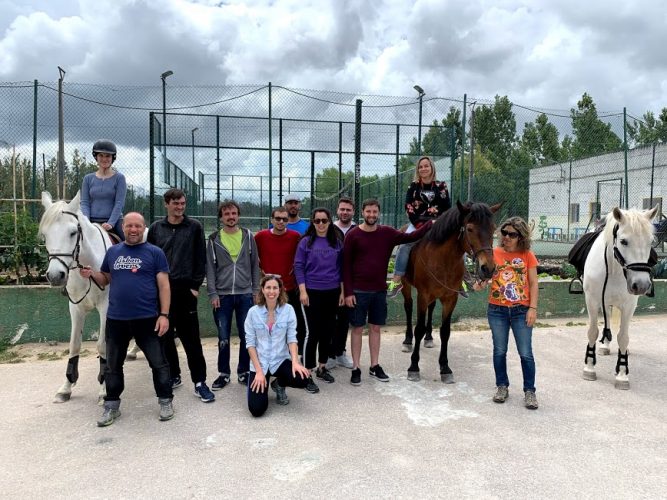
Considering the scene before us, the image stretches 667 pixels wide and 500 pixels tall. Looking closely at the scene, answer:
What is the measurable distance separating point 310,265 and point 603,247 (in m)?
3.08

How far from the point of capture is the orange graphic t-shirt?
13.3 ft

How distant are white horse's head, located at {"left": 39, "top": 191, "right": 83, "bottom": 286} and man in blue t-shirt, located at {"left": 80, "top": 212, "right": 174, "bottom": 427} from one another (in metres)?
0.16

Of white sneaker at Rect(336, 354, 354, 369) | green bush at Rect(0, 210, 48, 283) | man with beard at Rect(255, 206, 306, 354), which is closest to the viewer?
man with beard at Rect(255, 206, 306, 354)

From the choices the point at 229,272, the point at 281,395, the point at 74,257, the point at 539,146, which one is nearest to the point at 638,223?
the point at 281,395

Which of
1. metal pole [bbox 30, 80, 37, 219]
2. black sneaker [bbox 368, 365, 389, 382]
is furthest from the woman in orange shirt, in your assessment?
metal pole [bbox 30, 80, 37, 219]

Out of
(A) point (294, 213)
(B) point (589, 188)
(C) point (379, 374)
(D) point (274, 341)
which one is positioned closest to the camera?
(D) point (274, 341)

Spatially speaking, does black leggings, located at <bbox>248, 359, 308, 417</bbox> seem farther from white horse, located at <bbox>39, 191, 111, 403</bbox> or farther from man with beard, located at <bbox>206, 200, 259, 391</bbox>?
white horse, located at <bbox>39, 191, 111, 403</bbox>

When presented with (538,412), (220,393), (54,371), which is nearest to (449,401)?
(538,412)

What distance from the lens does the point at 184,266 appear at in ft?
13.8

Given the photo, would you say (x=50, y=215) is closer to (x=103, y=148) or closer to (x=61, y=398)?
(x=103, y=148)

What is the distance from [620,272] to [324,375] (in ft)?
10.4

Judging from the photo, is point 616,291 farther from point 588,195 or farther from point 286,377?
point 588,195

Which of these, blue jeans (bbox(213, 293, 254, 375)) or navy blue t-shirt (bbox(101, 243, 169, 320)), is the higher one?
navy blue t-shirt (bbox(101, 243, 169, 320))

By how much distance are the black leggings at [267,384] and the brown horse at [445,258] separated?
1.43 metres
